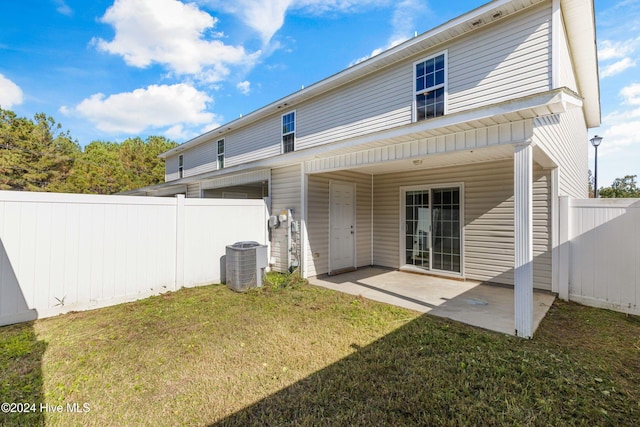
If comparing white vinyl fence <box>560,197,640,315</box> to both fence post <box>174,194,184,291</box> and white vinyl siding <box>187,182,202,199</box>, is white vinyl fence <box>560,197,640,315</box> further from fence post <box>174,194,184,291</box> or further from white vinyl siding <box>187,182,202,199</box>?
white vinyl siding <box>187,182,202,199</box>

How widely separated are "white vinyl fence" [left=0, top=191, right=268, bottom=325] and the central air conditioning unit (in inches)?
22.1

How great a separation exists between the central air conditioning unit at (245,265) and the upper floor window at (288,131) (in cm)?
428

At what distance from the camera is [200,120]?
2067cm

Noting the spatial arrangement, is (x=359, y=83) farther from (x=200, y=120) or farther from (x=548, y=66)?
(x=200, y=120)

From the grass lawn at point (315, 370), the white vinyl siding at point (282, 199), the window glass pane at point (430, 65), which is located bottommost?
the grass lawn at point (315, 370)

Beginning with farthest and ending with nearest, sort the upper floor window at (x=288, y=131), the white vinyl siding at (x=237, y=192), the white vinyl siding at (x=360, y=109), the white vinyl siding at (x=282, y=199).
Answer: the white vinyl siding at (x=237, y=192), the upper floor window at (x=288, y=131), the white vinyl siding at (x=282, y=199), the white vinyl siding at (x=360, y=109)

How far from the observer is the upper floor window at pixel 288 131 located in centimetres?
907

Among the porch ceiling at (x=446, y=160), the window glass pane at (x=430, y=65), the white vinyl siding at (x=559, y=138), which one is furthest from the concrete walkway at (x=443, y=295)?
the window glass pane at (x=430, y=65)

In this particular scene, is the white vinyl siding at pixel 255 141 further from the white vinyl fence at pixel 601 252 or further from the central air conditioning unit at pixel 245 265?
the white vinyl fence at pixel 601 252

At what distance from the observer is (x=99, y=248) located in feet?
15.0

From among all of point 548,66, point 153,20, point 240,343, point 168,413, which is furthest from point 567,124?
point 153,20

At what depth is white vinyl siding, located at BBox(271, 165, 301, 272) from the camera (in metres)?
6.88

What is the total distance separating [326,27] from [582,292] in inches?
353

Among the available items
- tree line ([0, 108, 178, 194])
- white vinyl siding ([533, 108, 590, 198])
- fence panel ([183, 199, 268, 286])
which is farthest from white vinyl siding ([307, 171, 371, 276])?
tree line ([0, 108, 178, 194])
